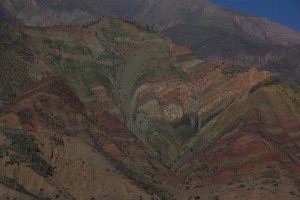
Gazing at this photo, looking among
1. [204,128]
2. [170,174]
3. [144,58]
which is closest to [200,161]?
[170,174]

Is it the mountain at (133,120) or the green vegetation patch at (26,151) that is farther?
the mountain at (133,120)

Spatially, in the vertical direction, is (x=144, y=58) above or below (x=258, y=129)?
above

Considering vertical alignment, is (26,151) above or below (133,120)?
below

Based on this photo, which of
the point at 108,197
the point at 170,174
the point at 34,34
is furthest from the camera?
the point at 34,34

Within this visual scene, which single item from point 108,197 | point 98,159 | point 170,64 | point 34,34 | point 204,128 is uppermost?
point 34,34

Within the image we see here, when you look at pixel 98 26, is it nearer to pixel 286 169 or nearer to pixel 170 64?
pixel 170 64

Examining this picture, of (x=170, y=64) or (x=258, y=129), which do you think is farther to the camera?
(x=170, y=64)

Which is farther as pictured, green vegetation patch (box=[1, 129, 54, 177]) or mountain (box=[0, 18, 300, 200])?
mountain (box=[0, 18, 300, 200])

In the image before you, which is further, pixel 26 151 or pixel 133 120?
pixel 133 120
